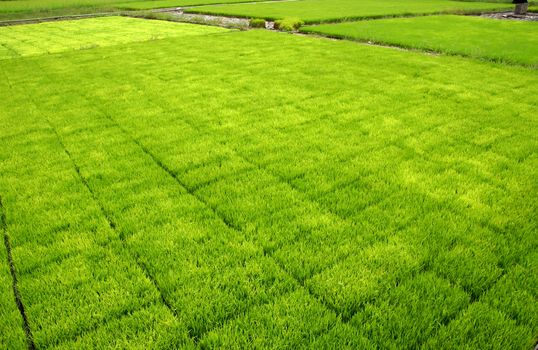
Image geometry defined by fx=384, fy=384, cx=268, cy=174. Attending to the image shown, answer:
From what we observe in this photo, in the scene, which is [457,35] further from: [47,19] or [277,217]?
[47,19]

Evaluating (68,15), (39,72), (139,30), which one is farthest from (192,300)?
(68,15)

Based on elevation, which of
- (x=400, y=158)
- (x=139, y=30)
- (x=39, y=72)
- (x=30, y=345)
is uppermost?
(x=139, y=30)

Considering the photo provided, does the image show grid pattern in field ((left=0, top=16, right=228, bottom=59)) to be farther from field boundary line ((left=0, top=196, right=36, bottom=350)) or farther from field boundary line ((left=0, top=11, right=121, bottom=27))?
field boundary line ((left=0, top=196, right=36, bottom=350))

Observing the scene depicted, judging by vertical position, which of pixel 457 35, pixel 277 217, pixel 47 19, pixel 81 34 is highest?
pixel 47 19

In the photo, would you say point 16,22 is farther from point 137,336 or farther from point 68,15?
point 137,336

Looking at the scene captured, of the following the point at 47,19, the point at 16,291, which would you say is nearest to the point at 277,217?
the point at 16,291

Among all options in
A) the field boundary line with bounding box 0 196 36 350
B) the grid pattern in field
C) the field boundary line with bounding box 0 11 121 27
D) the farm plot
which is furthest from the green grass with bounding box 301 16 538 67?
the field boundary line with bounding box 0 11 121 27

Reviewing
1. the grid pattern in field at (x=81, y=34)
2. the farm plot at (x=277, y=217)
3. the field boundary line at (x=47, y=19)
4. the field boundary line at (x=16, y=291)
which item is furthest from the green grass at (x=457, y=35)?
the field boundary line at (x=47, y=19)
